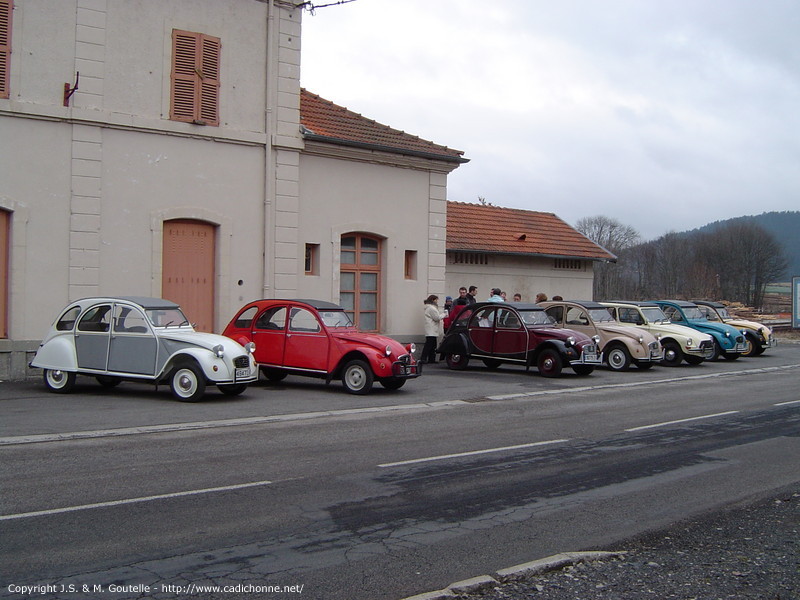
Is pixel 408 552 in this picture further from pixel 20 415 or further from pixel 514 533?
pixel 20 415

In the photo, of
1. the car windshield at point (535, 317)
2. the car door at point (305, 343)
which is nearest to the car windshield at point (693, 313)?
the car windshield at point (535, 317)

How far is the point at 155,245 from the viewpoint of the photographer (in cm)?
1698

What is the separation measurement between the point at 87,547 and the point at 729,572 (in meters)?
4.35

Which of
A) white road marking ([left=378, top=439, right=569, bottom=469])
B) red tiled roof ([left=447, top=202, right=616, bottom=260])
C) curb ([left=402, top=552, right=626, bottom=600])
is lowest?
curb ([left=402, top=552, right=626, bottom=600])

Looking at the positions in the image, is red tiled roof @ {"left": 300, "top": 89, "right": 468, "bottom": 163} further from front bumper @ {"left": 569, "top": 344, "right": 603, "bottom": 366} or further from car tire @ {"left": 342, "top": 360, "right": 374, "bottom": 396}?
car tire @ {"left": 342, "top": 360, "right": 374, "bottom": 396}

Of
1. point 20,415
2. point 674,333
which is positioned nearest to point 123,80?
point 20,415

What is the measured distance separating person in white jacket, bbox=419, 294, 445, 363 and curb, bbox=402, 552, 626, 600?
14823 millimetres

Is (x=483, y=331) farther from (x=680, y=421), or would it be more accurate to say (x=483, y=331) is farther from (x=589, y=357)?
(x=680, y=421)

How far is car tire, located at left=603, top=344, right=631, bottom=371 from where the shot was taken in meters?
19.8

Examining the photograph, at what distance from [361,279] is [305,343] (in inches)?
241

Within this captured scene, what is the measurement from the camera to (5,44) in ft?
50.7

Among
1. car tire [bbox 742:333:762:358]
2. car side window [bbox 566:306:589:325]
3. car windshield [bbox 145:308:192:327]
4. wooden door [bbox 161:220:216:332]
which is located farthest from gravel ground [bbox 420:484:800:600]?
car tire [bbox 742:333:762:358]

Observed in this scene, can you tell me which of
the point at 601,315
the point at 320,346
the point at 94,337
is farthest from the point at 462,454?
the point at 601,315

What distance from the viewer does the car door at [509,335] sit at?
18312 millimetres
